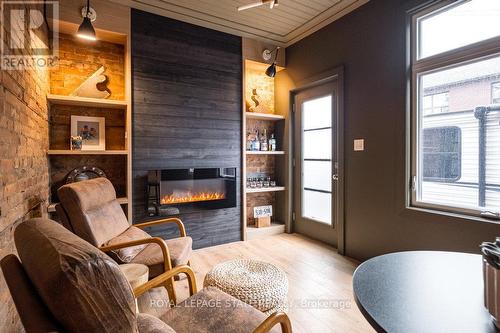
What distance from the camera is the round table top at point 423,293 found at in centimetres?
73

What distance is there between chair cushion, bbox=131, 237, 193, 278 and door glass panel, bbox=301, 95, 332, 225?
2011 mm

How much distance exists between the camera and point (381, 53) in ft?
8.84

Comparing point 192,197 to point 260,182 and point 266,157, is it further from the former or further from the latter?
point 266,157

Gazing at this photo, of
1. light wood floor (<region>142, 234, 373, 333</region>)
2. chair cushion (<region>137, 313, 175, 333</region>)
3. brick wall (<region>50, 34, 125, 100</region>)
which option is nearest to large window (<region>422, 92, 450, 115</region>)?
light wood floor (<region>142, 234, 373, 333</region>)

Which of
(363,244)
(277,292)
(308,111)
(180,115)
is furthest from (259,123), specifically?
(277,292)

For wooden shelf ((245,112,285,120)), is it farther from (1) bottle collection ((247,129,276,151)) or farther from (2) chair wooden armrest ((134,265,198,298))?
(2) chair wooden armrest ((134,265,198,298))

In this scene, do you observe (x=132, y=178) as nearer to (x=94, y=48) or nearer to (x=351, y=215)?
(x=94, y=48)

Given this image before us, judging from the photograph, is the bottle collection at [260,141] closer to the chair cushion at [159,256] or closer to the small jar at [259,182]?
the small jar at [259,182]

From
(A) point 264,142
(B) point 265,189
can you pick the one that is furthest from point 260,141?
(B) point 265,189

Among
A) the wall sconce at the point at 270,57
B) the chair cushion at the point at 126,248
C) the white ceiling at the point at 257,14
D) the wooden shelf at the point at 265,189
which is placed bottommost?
the chair cushion at the point at 126,248

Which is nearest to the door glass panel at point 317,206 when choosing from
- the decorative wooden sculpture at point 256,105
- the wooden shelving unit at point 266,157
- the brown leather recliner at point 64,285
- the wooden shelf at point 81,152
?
the wooden shelving unit at point 266,157

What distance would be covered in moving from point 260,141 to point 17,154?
10.0 feet

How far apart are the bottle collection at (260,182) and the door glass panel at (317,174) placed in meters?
0.58

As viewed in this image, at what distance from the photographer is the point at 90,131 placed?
2.99m
